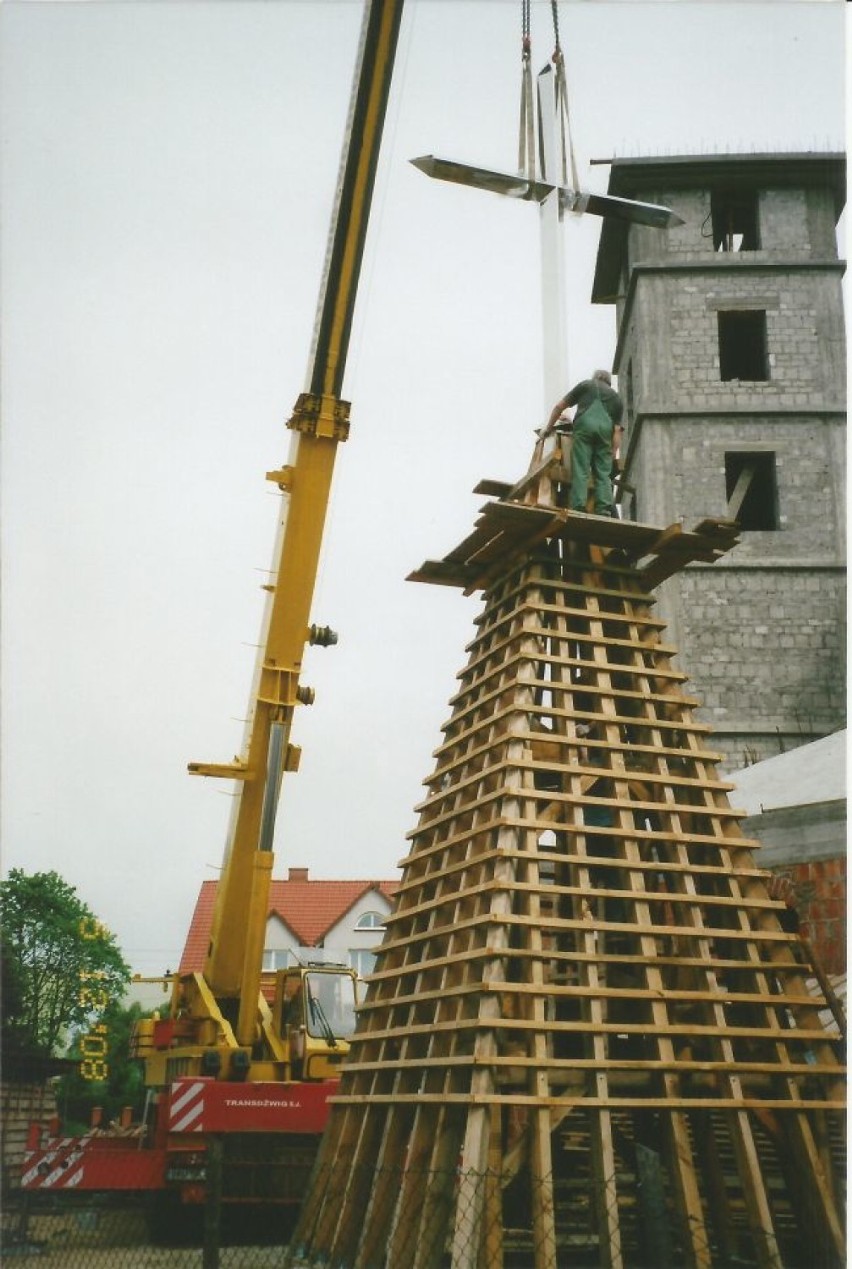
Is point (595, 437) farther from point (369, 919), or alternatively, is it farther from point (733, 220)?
point (369, 919)

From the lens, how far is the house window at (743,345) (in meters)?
31.0

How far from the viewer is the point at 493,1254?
795 centimetres

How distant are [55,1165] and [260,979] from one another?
297 centimetres

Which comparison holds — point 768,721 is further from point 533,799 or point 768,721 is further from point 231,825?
point 533,799

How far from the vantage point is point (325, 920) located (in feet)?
163

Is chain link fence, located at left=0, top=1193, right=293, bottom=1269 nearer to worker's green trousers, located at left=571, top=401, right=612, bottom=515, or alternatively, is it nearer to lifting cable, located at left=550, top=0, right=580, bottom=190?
worker's green trousers, located at left=571, top=401, right=612, bottom=515

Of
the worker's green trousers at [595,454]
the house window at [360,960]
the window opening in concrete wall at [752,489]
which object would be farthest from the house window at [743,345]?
the house window at [360,960]

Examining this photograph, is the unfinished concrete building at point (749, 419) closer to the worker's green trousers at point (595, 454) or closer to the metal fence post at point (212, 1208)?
the worker's green trousers at point (595, 454)

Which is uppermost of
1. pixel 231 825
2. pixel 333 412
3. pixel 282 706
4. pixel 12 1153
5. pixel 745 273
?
pixel 745 273

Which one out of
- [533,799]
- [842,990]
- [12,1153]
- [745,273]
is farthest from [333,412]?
[745,273]

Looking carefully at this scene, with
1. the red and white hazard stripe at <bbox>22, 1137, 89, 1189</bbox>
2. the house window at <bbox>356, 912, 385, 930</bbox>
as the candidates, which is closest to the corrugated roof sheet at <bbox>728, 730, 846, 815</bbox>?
the red and white hazard stripe at <bbox>22, 1137, 89, 1189</bbox>

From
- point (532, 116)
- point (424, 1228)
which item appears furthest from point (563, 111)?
point (424, 1228)

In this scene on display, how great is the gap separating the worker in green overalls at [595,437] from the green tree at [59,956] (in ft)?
75.9

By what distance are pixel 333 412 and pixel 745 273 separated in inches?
763
